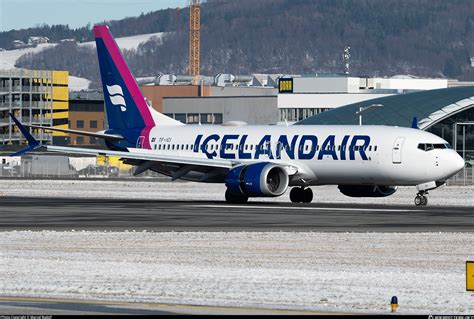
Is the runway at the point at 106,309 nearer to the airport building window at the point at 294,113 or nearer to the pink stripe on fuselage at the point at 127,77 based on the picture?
the pink stripe on fuselage at the point at 127,77

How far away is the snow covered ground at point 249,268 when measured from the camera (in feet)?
77.6

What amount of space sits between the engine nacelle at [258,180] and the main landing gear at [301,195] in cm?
321

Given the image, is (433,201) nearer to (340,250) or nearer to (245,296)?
(340,250)

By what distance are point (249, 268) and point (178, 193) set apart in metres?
49.6

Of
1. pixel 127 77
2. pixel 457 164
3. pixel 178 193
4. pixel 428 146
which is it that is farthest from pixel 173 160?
pixel 178 193

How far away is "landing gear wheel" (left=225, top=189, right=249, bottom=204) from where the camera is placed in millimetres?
62656

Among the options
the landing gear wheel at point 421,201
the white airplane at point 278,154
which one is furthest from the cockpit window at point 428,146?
the landing gear wheel at point 421,201

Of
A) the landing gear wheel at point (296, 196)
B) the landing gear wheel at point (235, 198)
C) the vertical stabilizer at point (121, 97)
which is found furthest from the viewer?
the vertical stabilizer at point (121, 97)

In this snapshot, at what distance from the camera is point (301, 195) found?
6569cm

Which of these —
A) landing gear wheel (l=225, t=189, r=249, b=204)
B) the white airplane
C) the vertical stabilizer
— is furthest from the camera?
the vertical stabilizer

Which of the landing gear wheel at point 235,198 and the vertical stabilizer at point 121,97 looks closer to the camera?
the landing gear wheel at point 235,198

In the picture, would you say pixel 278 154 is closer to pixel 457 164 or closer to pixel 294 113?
pixel 457 164

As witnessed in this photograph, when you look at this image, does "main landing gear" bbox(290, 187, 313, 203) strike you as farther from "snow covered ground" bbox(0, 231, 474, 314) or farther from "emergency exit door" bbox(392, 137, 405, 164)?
"snow covered ground" bbox(0, 231, 474, 314)

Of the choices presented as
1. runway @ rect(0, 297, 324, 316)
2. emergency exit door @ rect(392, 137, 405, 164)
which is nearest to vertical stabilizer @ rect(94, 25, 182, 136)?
emergency exit door @ rect(392, 137, 405, 164)
